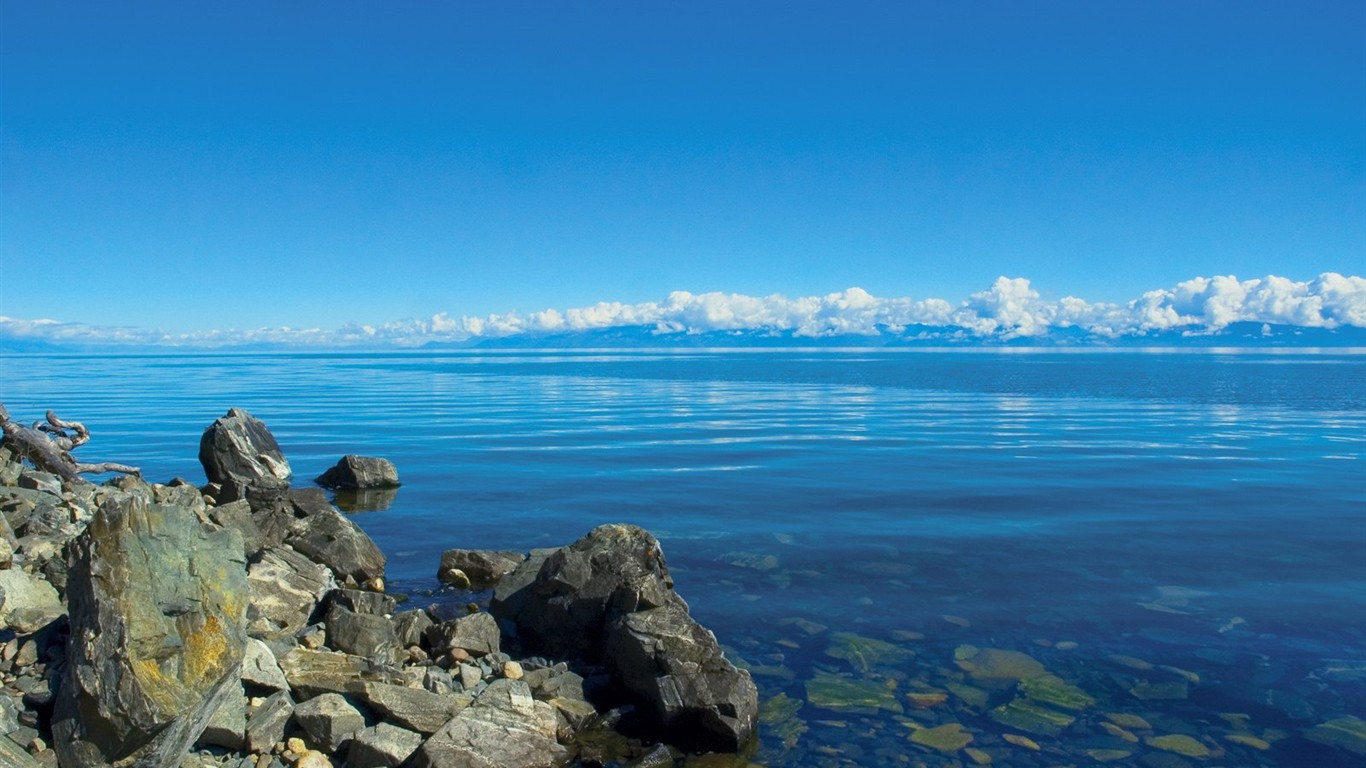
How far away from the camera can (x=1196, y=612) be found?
56.5 ft

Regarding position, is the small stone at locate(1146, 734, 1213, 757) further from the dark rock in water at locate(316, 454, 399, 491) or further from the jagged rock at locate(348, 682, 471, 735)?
the dark rock in water at locate(316, 454, 399, 491)

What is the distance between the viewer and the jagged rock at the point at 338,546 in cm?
1838

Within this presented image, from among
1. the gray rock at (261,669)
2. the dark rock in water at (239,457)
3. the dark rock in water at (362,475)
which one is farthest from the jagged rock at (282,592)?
the dark rock in water at (362,475)

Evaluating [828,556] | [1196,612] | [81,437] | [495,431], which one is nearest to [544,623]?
[828,556]

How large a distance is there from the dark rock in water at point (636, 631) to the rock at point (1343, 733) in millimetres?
7503

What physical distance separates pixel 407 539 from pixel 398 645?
10.6 meters

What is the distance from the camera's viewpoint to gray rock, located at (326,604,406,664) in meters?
13.1

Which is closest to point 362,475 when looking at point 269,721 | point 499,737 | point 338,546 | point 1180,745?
point 338,546

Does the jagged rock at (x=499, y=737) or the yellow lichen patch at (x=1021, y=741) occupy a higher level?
the jagged rock at (x=499, y=737)

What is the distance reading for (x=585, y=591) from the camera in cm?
1473

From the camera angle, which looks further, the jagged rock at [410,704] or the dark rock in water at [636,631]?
the dark rock in water at [636,631]

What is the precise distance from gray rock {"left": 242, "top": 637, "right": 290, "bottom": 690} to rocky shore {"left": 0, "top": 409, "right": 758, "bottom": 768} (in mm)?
19

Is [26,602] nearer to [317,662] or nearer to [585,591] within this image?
[317,662]

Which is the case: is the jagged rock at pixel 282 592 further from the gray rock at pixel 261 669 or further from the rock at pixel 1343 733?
the rock at pixel 1343 733
